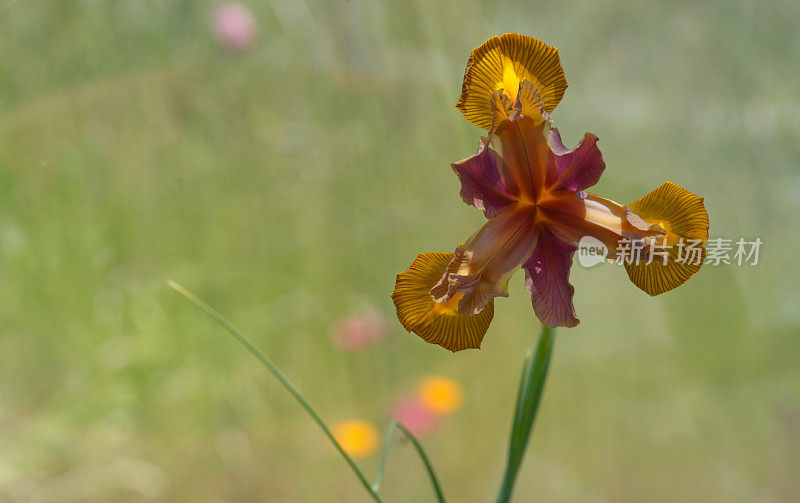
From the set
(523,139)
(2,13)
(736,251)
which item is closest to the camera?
(523,139)

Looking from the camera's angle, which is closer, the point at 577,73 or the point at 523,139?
the point at 523,139

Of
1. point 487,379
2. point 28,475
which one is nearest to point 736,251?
point 487,379

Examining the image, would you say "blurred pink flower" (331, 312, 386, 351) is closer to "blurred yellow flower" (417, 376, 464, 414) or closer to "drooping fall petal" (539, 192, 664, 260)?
"blurred yellow flower" (417, 376, 464, 414)

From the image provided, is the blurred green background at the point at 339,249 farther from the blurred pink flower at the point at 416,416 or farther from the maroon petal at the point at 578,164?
the maroon petal at the point at 578,164

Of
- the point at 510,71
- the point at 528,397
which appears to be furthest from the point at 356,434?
the point at 510,71

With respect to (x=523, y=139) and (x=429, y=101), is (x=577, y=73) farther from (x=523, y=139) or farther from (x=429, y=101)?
(x=523, y=139)

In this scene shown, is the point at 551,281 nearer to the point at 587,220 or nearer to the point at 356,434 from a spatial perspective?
the point at 587,220
